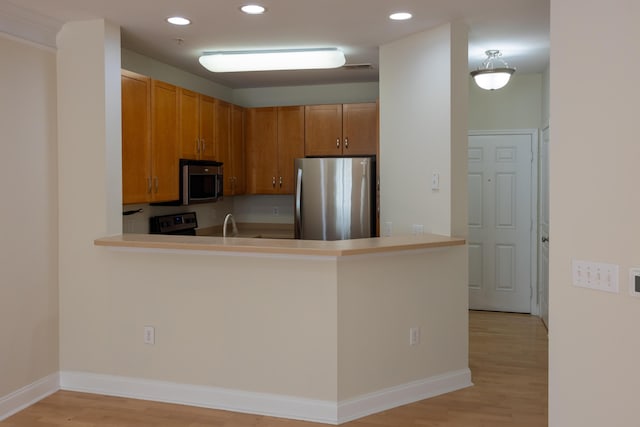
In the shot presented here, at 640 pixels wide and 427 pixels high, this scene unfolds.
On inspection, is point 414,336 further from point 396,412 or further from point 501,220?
point 501,220

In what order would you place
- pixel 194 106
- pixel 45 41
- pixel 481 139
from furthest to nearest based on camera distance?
pixel 481 139 < pixel 194 106 < pixel 45 41

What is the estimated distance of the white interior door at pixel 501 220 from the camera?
6.31 m

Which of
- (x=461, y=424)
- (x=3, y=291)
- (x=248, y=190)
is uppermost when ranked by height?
(x=248, y=190)

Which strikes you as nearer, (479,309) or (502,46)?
(502,46)

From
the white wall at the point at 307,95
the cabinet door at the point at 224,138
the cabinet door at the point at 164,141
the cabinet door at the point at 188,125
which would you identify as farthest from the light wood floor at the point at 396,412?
the white wall at the point at 307,95

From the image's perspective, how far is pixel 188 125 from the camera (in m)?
5.17

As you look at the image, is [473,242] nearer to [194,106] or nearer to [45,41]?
[194,106]

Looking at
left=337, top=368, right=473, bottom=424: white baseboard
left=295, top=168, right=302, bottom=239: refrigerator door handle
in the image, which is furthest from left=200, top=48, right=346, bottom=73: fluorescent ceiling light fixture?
left=337, top=368, right=473, bottom=424: white baseboard

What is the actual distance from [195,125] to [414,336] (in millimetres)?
2723

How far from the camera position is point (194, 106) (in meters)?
5.28

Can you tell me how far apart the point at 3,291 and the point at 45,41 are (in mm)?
1611

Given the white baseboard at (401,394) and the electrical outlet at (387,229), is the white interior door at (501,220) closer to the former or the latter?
the electrical outlet at (387,229)

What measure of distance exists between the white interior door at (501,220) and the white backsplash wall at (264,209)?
6.66 ft
